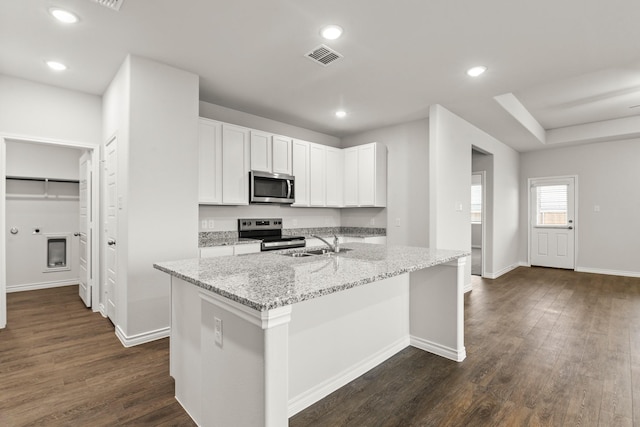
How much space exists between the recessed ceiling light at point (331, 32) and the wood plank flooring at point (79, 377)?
2883 mm

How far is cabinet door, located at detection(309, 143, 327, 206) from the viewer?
5.16 metres

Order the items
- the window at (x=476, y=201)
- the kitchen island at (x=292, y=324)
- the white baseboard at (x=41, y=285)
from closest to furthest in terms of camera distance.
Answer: the kitchen island at (x=292, y=324) → the white baseboard at (x=41, y=285) → the window at (x=476, y=201)

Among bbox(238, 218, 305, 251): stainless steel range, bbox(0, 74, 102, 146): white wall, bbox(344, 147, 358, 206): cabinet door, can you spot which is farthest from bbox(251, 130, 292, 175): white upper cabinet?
bbox(0, 74, 102, 146): white wall

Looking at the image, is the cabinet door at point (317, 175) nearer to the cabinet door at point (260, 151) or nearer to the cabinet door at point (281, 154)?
the cabinet door at point (281, 154)

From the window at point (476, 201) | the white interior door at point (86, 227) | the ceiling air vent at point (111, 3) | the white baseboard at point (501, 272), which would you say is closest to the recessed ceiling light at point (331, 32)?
the ceiling air vent at point (111, 3)

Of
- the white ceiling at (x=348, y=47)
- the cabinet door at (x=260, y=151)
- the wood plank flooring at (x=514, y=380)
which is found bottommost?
the wood plank flooring at (x=514, y=380)

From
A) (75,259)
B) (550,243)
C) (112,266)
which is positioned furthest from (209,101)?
(550,243)

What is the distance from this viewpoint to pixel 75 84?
139 inches

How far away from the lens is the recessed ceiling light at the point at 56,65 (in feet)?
10.0

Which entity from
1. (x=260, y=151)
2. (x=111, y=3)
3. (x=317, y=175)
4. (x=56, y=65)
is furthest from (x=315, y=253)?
(x=56, y=65)

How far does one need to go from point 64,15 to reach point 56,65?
1025 millimetres

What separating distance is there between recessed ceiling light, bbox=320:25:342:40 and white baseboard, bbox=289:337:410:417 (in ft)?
8.53

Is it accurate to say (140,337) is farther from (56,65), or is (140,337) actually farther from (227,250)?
(56,65)

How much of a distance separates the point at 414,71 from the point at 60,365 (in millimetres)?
4127
